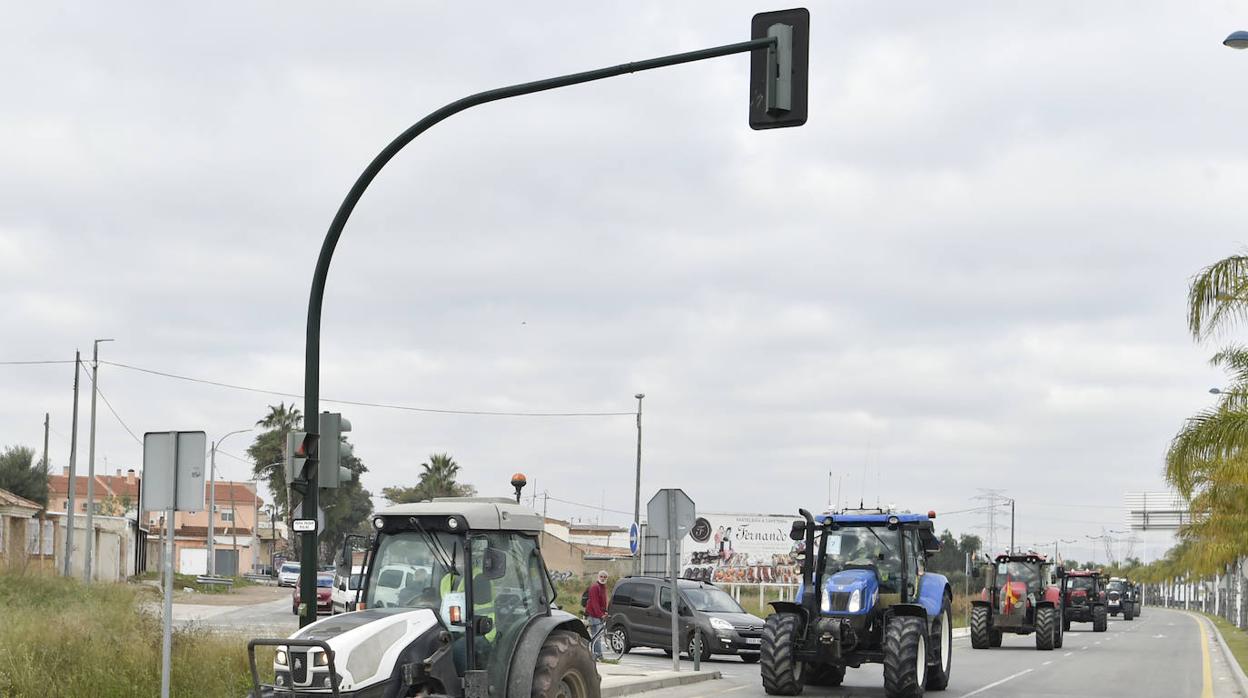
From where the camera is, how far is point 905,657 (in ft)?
60.6

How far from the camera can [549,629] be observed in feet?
41.4

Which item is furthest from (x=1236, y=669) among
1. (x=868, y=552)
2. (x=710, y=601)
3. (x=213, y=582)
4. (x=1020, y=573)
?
(x=213, y=582)

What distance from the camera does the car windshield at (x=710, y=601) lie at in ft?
94.8

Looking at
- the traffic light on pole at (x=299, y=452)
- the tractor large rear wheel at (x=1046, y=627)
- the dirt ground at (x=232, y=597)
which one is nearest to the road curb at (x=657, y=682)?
the traffic light on pole at (x=299, y=452)

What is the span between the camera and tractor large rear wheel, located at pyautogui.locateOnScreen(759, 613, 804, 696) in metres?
19.2

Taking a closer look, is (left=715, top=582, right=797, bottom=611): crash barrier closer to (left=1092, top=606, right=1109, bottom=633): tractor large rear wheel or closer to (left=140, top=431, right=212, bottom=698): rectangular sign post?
(left=1092, top=606, right=1109, bottom=633): tractor large rear wheel

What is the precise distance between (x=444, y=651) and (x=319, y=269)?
5046mm

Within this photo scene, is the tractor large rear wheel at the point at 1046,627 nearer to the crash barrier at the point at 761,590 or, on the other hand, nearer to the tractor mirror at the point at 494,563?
the crash barrier at the point at 761,590

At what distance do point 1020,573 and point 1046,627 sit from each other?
8.43 feet

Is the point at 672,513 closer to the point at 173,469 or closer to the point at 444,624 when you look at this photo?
the point at 173,469

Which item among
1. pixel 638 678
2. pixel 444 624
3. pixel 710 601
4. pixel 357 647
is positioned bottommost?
pixel 638 678

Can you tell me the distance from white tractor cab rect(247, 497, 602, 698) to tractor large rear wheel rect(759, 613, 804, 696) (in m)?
6.72

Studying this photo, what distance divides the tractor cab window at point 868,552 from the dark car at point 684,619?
25.0ft

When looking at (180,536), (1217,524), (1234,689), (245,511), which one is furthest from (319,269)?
(245,511)
